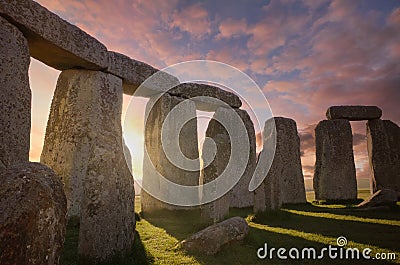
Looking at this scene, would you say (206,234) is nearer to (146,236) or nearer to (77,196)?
(146,236)

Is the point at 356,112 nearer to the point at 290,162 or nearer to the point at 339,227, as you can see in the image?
the point at 290,162

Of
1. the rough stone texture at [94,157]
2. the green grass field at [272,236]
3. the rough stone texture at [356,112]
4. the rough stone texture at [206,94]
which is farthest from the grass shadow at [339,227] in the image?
the rough stone texture at [356,112]

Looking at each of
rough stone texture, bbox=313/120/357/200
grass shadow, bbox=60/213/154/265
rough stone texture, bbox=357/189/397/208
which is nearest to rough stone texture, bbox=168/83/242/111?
rough stone texture, bbox=313/120/357/200

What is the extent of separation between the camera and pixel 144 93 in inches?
400

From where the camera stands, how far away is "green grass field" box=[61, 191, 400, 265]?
5324mm

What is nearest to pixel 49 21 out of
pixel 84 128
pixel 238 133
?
pixel 84 128

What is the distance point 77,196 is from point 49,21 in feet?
13.7

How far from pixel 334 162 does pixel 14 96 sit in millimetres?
14300

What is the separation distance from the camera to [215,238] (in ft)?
18.6

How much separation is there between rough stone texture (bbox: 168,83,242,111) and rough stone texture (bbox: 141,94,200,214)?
35 centimetres

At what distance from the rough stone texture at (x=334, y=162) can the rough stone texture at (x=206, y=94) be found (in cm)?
508

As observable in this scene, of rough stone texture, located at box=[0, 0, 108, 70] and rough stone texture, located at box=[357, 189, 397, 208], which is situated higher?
rough stone texture, located at box=[0, 0, 108, 70]

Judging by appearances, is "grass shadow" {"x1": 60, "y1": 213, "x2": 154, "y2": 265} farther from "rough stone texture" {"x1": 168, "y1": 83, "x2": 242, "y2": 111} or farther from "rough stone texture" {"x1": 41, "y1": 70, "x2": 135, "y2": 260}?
"rough stone texture" {"x1": 168, "y1": 83, "x2": 242, "y2": 111}

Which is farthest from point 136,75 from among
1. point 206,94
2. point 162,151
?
point 206,94
